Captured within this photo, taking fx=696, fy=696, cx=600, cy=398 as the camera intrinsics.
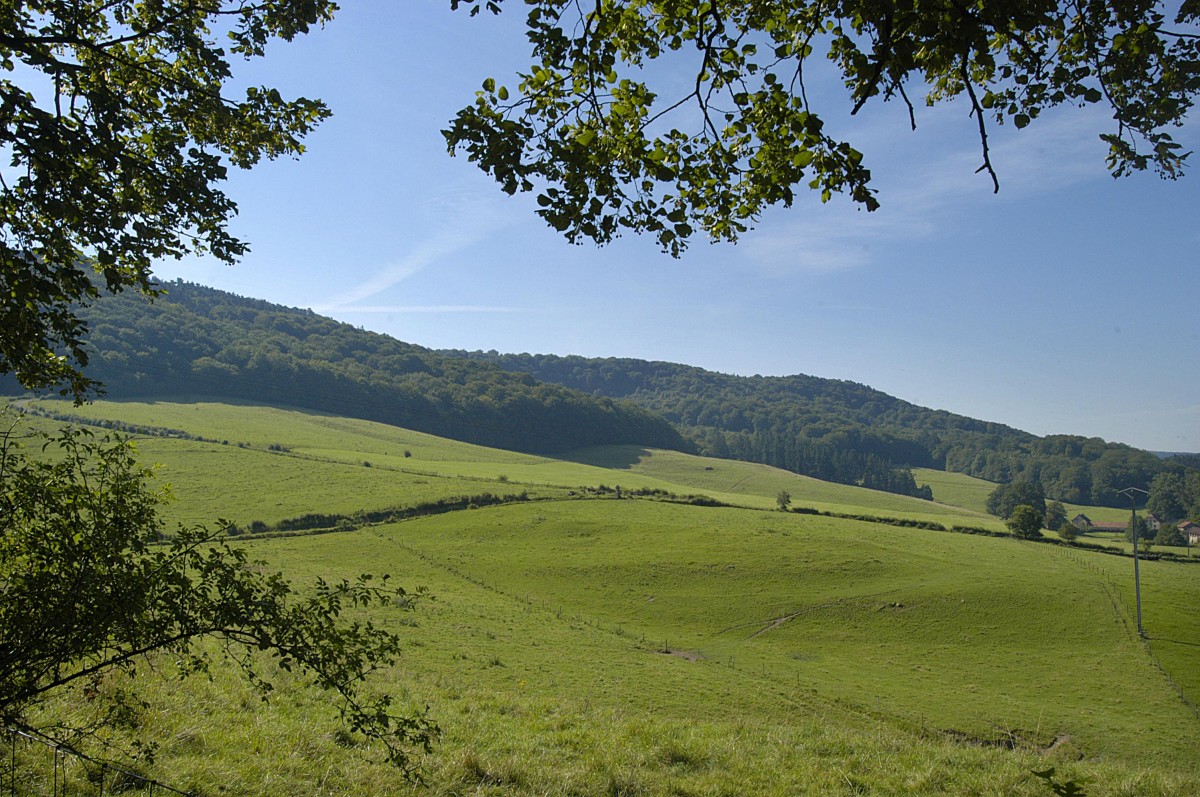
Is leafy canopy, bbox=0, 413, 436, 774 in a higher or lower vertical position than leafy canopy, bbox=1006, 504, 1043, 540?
higher

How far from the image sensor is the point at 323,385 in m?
154

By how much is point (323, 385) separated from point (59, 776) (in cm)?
15851

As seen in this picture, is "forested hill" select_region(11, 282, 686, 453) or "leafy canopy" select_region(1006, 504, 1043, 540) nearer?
"leafy canopy" select_region(1006, 504, 1043, 540)

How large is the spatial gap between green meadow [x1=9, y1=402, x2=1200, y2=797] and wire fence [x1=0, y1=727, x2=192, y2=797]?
418 millimetres

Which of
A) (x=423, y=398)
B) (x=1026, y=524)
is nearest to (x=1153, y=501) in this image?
(x=1026, y=524)

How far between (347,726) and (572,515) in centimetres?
5619

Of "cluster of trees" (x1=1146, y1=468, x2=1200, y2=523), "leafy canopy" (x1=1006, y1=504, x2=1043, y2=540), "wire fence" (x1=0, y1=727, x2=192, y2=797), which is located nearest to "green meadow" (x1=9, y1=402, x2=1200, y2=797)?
"wire fence" (x1=0, y1=727, x2=192, y2=797)

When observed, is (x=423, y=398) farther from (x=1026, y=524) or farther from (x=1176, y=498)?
(x=1176, y=498)

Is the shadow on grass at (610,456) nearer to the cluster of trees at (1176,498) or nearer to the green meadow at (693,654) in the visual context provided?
the green meadow at (693,654)

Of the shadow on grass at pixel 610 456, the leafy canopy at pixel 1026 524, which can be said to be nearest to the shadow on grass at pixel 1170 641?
the leafy canopy at pixel 1026 524

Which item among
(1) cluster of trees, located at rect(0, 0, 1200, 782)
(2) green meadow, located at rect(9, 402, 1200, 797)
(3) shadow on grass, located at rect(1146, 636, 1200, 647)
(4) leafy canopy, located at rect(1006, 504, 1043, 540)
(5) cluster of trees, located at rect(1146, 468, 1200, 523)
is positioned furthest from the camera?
(5) cluster of trees, located at rect(1146, 468, 1200, 523)

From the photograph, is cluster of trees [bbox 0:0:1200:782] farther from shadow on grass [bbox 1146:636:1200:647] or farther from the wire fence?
shadow on grass [bbox 1146:636:1200:647]

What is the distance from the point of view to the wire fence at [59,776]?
18.6ft

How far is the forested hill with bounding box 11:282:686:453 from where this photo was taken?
415ft
